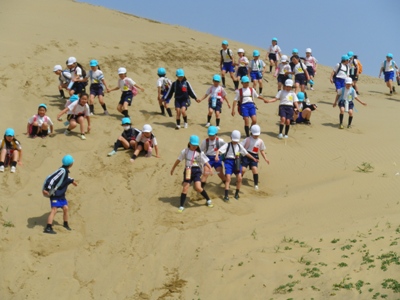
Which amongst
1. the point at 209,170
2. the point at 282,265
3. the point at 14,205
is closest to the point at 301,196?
the point at 209,170

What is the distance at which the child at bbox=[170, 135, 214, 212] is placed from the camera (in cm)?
1323

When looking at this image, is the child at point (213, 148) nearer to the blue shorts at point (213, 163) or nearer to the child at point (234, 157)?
the blue shorts at point (213, 163)

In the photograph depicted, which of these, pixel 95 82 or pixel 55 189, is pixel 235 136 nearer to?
pixel 55 189

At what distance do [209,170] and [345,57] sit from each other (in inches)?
379

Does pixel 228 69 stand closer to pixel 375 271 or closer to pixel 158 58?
pixel 158 58

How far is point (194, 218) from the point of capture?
42.8 feet

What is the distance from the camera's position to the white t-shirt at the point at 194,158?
1337 centimetres

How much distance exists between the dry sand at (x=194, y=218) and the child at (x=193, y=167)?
332 mm

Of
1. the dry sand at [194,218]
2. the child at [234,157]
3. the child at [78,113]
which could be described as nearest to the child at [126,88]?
the dry sand at [194,218]

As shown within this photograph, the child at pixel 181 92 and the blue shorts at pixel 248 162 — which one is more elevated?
the child at pixel 181 92

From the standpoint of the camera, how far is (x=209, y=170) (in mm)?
13664

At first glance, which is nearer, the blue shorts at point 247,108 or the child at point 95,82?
the blue shorts at point 247,108

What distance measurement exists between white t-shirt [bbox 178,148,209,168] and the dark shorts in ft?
18.6

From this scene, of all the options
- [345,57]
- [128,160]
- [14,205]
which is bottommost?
[14,205]
